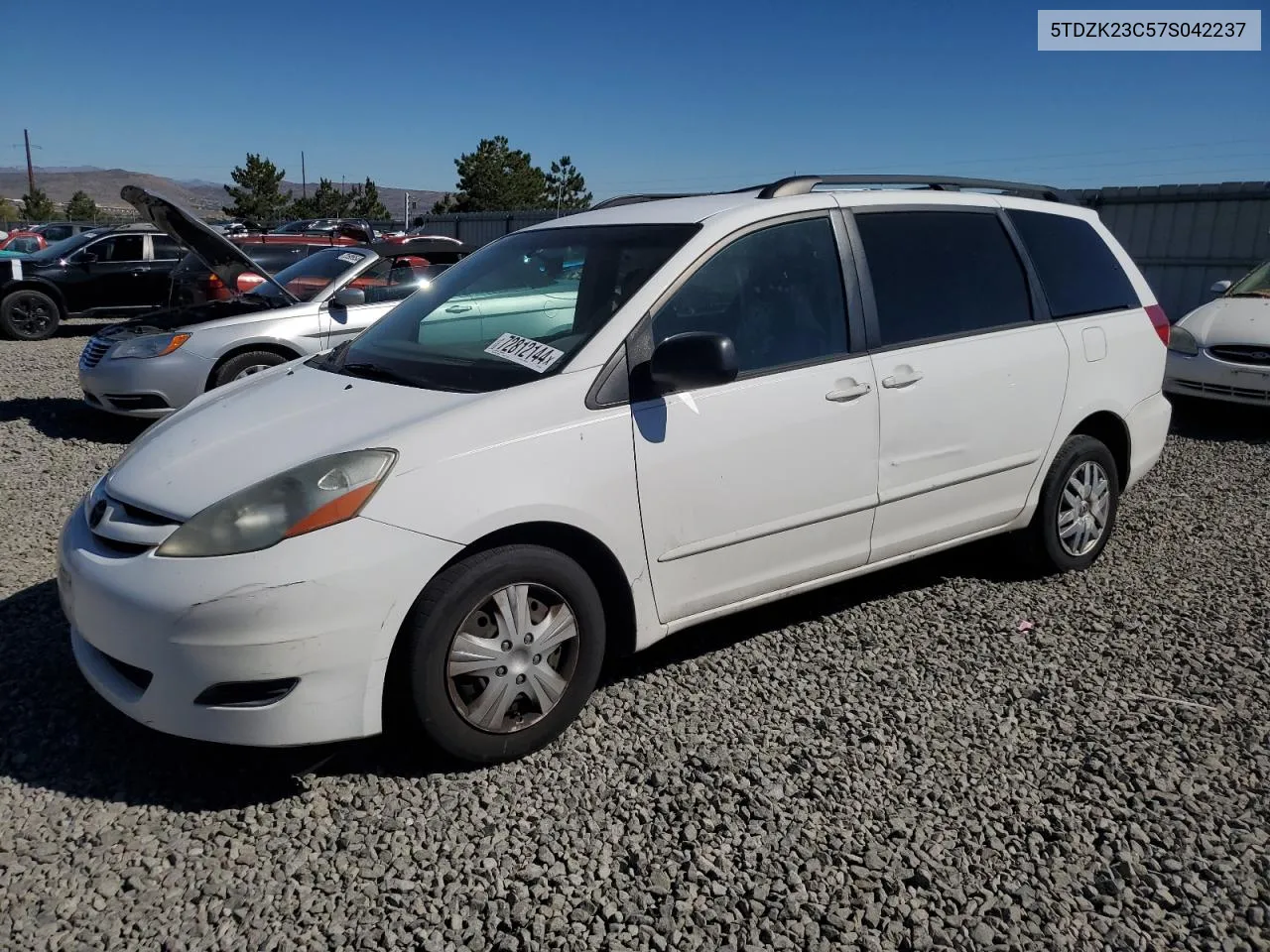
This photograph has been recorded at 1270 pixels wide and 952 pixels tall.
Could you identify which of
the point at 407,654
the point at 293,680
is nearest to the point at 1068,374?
the point at 407,654

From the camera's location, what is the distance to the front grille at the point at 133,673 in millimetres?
2844

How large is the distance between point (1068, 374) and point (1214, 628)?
123cm

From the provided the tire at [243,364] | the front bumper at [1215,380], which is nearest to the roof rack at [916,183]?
the front bumper at [1215,380]

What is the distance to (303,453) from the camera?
9.76 ft

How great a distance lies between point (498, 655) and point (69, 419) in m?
7.18

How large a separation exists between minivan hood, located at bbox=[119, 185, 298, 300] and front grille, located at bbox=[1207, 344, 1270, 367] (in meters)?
7.71

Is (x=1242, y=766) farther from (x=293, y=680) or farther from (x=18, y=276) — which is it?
(x=18, y=276)

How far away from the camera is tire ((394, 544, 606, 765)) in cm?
286

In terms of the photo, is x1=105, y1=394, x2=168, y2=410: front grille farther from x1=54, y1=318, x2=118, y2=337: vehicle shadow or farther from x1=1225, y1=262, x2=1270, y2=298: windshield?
x1=1225, y1=262, x2=1270, y2=298: windshield

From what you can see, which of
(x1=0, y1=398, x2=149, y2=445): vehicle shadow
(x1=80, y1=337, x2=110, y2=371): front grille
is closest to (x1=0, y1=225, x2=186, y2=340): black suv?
(x1=0, y1=398, x2=149, y2=445): vehicle shadow

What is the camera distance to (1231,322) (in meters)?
8.62

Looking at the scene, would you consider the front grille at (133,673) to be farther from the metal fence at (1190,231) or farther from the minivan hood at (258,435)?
the metal fence at (1190,231)

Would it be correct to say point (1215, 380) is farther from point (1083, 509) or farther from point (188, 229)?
point (188, 229)

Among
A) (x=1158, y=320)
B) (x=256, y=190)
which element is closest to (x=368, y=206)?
(x=256, y=190)
